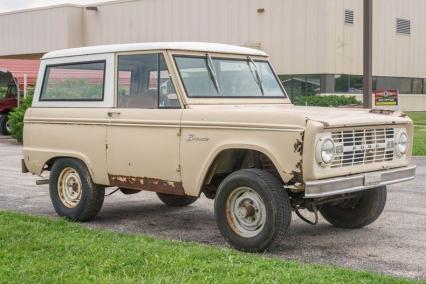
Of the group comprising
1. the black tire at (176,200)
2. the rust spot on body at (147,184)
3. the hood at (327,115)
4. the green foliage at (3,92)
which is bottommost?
the black tire at (176,200)

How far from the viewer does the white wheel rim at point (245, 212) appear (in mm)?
6543

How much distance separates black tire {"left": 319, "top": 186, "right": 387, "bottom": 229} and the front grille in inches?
28.2

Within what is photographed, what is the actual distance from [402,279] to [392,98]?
9.88 m

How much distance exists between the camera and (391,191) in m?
10.6

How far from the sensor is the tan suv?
6.34 meters

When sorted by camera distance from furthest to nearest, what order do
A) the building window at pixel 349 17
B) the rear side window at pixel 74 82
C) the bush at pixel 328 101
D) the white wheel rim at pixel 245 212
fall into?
1. the building window at pixel 349 17
2. the bush at pixel 328 101
3. the rear side window at pixel 74 82
4. the white wheel rim at pixel 245 212

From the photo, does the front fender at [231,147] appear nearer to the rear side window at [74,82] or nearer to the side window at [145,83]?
the side window at [145,83]

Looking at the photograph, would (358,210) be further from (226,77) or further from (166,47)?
(166,47)

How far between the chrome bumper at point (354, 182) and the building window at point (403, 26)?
34222mm

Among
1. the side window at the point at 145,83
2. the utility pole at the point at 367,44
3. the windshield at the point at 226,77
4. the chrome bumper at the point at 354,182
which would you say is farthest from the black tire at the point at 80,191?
the utility pole at the point at 367,44

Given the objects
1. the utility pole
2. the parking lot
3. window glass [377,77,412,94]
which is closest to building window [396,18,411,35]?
window glass [377,77,412,94]

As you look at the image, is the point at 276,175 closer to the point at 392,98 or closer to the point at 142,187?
the point at 142,187

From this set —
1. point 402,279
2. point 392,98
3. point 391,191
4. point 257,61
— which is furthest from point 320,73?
point 402,279

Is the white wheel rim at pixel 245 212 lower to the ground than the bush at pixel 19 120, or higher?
lower
